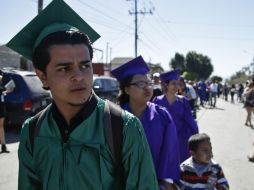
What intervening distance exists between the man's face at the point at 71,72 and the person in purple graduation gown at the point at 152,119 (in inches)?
54.1

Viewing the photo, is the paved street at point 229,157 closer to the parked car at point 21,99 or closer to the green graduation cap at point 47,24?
the parked car at point 21,99

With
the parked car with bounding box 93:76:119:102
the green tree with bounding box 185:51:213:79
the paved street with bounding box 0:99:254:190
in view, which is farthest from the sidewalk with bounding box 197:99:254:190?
the green tree with bounding box 185:51:213:79

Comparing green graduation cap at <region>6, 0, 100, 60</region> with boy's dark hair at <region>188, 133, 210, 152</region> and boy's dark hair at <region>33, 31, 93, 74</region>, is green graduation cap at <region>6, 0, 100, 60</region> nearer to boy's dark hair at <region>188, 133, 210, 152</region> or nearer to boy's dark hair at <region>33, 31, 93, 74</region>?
boy's dark hair at <region>33, 31, 93, 74</region>

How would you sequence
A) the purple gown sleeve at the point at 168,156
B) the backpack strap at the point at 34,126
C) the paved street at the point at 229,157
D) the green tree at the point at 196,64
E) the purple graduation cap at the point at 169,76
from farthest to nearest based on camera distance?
the green tree at the point at 196,64
the paved street at the point at 229,157
the purple graduation cap at the point at 169,76
the purple gown sleeve at the point at 168,156
the backpack strap at the point at 34,126

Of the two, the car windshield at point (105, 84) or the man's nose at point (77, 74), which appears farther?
the car windshield at point (105, 84)

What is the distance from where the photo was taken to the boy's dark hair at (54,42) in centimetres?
184

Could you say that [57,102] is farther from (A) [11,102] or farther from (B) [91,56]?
(A) [11,102]

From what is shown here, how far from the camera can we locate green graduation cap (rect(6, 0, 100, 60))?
6.35 feet

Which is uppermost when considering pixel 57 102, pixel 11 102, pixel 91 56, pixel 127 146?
pixel 91 56

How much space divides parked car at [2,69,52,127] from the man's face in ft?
27.1

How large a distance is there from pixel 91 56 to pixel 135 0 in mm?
37345

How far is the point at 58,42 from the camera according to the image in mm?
1847

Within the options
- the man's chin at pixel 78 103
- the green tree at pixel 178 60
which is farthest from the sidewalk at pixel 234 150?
the green tree at pixel 178 60

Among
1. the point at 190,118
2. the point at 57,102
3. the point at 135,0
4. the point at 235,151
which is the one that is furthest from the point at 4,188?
the point at 135,0
